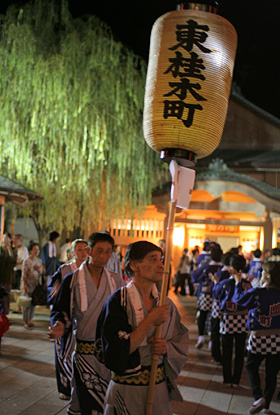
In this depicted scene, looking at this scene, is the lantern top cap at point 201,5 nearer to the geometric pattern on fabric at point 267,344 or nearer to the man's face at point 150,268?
the man's face at point 150,268

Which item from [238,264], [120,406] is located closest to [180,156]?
[120,406]

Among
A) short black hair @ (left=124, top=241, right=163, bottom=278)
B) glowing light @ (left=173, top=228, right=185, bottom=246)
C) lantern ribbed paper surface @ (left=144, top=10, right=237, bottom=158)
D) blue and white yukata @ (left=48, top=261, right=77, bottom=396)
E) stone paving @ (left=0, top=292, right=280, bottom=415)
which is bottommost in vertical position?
stone paving @ (left=0, top=292, right=280, bottom=415)

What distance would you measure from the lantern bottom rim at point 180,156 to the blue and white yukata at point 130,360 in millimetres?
1296

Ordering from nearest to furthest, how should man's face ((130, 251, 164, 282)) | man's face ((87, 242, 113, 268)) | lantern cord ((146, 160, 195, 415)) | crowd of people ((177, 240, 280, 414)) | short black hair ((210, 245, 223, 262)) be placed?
1. man's face ((130, 251, 164, 282))
2. lantern cord ((146, 160, 195, 415))
3. man's face ((87, 242, 113, 268))
4. crowd of people ((177, 240, 280, 414))
5. short black hair ((210, 245, 223, 262))

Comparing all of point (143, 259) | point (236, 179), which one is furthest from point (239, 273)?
point (236, 179)

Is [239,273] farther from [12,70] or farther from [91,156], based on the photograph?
[12,70]

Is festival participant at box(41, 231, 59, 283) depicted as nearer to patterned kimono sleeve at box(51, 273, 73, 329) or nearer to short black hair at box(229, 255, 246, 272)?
short black hair at box(229, 255, 246, 272)

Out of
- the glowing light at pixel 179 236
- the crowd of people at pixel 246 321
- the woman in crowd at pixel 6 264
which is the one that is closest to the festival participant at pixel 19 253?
the woman in crowd at pixel 6 264

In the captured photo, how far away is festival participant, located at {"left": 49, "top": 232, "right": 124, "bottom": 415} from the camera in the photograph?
4.02 meters

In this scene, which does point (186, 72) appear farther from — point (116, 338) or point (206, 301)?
point (206, 301)

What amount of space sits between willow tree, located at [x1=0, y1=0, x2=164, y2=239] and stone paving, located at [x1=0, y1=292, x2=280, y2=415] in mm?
5586

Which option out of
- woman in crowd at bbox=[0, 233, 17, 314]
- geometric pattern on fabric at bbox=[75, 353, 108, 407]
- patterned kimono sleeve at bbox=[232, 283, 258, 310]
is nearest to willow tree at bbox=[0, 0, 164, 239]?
woman in crowd at bbox=[0, 233, 17, 314]

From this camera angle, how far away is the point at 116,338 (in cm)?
290

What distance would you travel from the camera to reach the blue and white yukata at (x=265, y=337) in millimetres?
5469
